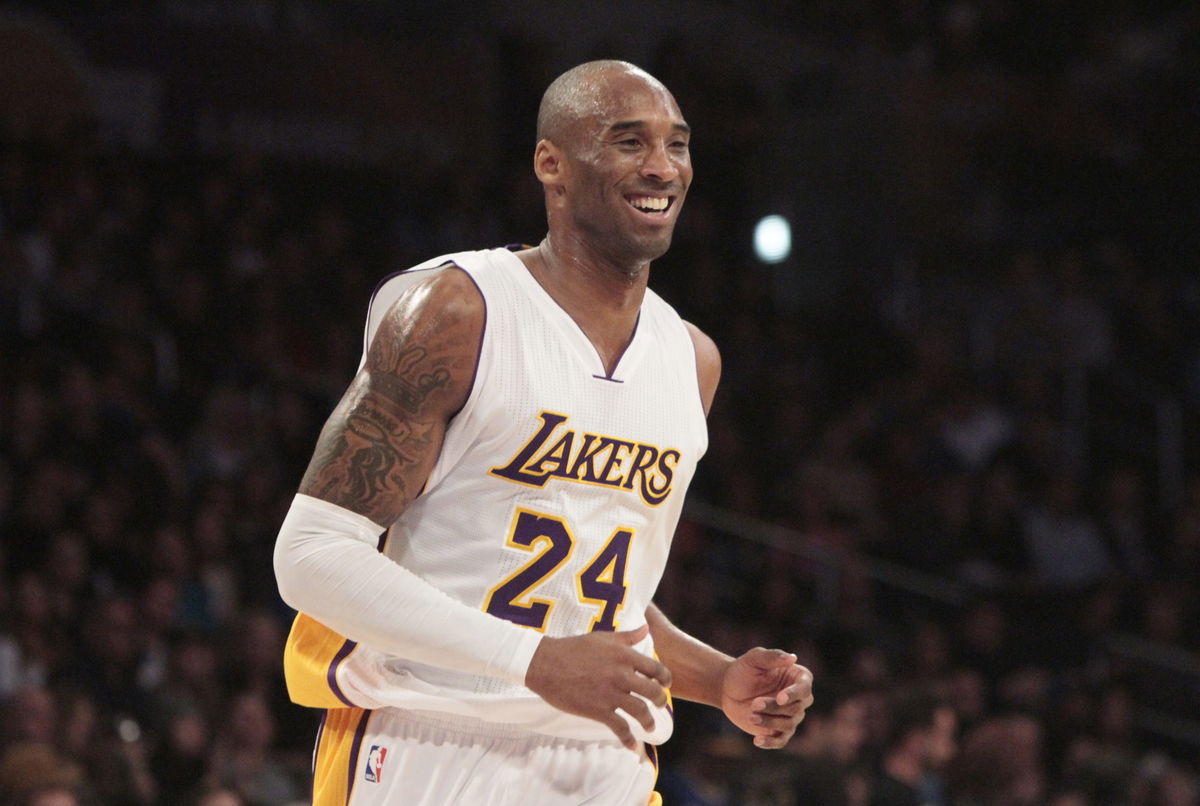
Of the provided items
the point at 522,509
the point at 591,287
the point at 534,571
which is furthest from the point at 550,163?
the point at 534,571

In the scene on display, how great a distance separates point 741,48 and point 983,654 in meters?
6.55

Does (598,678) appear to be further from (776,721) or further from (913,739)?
(913,739)

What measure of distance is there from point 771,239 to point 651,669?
1086 cm

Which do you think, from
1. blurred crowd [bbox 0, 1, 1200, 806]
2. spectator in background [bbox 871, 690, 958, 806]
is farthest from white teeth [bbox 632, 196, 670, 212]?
spectator in background [bbox 871, 690, 958, 806]

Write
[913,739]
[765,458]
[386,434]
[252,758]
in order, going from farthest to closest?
[765,458]
[913,739]
[252,758]
[386,434]

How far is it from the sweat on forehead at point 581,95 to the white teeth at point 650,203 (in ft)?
0.60

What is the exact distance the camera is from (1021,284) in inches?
476

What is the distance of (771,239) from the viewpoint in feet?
44.5

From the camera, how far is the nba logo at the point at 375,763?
322cm

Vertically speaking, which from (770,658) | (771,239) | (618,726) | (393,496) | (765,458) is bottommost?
(618,726)

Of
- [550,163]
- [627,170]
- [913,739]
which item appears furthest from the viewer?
[913,739]

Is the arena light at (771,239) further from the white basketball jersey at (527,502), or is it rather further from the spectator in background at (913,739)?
the white basketball jersey at (527,502)

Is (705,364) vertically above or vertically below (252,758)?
above

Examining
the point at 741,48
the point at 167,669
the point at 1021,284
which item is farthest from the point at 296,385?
the point at 741,48
